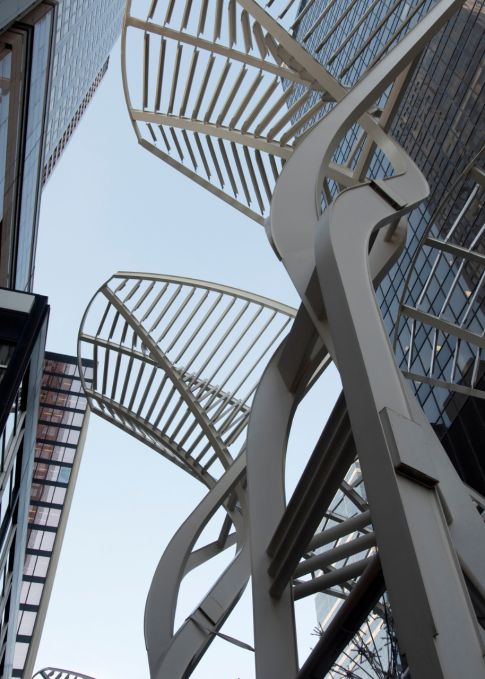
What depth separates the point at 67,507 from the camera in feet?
216

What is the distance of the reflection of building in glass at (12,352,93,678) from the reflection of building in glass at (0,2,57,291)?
1782 inches

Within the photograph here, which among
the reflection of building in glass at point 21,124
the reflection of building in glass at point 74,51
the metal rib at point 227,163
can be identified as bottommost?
the metal rib at point 227,163

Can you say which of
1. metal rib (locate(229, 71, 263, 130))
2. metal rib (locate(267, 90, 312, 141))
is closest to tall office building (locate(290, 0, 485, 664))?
metal rib (locate(267, 90, 312, 141))

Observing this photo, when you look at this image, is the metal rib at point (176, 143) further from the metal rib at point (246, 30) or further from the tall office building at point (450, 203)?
the tall office building at point (450, 203)

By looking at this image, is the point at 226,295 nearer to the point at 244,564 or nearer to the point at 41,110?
the point at 244,564

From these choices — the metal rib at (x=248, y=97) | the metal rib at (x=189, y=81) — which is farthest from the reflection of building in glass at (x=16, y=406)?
the metal rib at (x=248, y=97)

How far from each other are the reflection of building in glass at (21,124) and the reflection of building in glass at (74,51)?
5.35 metres

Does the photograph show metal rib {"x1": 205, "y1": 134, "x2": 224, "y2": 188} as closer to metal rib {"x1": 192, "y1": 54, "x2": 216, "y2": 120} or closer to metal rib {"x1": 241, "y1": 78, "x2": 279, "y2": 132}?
metal rib {"x1": 192, "y1": 54, "x2": 216, "y2": 120}

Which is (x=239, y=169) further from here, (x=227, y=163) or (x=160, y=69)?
(x=160, y=69)

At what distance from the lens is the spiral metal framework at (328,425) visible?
8.73 feet

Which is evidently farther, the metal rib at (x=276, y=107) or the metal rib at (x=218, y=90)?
the metal rib at (x=276, y=107)

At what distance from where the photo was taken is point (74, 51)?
42.5 meters

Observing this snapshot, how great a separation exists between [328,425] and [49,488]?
6829cm

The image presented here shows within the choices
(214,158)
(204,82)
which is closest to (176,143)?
(214,158)
